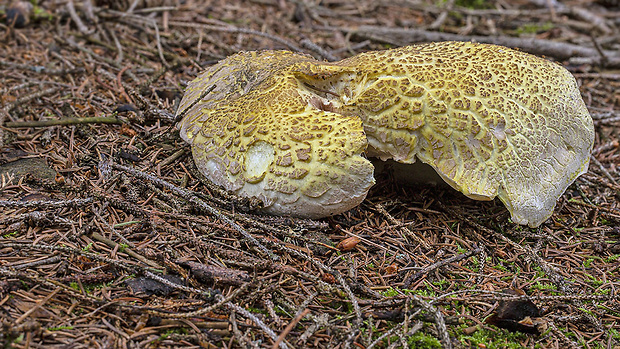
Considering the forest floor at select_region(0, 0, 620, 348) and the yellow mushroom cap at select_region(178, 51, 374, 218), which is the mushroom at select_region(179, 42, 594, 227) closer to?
the yellow mushroom cap at select_region(178, 51, 374, 218)

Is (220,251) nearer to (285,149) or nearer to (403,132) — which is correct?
(285,149)

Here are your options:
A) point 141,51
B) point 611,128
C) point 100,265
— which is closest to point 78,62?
point 141,51

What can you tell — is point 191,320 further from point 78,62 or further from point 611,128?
point 611,128

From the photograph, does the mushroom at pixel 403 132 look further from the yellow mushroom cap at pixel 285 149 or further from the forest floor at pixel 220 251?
the forest floor at pixel 220 251

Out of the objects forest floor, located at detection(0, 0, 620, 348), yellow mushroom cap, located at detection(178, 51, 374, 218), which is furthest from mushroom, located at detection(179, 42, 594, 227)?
forest floor, located at detection(0, 0, 620, 348)

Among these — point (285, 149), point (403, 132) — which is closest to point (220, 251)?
point (285, 149)

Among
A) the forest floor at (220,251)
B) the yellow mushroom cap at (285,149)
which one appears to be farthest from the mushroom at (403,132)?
the forest floor at (220,251)
